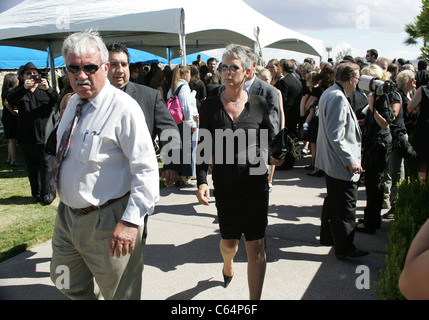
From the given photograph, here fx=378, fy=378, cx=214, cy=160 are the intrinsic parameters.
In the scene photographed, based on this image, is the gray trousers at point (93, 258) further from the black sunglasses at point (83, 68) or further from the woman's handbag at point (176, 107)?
the woman's handbag at point (176, 107)

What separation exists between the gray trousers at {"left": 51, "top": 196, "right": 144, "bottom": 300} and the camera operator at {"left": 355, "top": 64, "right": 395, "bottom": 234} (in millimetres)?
2989

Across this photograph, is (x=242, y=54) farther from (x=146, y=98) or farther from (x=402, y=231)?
(x=402, y=231)

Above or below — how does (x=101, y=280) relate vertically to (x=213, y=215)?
above

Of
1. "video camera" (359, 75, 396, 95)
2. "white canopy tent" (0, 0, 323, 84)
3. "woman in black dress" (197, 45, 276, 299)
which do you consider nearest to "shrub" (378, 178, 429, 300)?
"woman in black dress" (197, 45, 276, 299)

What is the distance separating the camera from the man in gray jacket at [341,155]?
3.67m

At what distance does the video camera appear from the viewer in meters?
4.04

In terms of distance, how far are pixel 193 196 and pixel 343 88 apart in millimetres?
3326

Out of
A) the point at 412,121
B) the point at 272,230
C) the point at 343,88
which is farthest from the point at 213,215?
the point at 412,121

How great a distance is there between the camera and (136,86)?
3186 mm

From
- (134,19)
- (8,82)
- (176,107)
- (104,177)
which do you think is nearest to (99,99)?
(104,177)

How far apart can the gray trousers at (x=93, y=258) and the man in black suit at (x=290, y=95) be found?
20.0 feet

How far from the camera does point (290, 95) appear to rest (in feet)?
26.5

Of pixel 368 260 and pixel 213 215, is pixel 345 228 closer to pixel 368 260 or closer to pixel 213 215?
pixel 368 260
